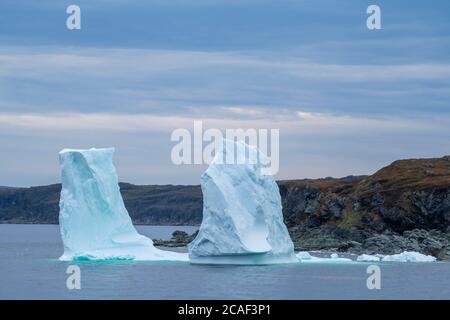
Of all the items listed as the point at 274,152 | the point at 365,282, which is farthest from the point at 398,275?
the point at 274,152

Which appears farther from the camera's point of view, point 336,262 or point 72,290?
point 336,262

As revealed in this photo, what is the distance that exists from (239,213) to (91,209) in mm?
7630

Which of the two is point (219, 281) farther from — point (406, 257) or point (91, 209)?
point (406, 257)

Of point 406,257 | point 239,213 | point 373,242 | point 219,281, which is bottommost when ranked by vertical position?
point 406,257

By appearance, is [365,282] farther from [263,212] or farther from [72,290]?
[72,290]

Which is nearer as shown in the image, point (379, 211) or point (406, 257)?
point (406, 257)

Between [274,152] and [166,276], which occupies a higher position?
[274,152]

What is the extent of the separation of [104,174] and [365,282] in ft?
45.5

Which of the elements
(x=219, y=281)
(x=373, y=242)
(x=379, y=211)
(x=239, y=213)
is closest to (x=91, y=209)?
(x=239, y=213)

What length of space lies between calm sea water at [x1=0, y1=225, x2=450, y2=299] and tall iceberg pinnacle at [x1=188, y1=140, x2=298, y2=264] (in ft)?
2.85

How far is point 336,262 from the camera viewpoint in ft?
180

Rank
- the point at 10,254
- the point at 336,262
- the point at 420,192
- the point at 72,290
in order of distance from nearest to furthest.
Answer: the point at 72,290
the point at 336,262
the point at 10,254
the point at 420,192

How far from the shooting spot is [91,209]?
50875 millimetres
